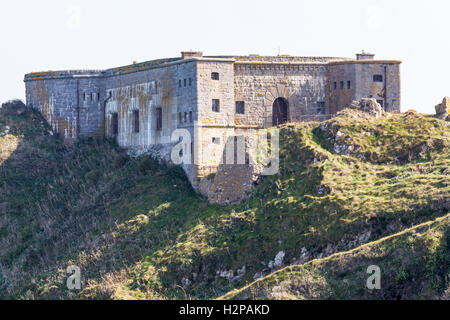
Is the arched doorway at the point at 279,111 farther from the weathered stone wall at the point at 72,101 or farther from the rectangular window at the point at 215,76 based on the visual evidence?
the weathered stone wall at the point at 72,101

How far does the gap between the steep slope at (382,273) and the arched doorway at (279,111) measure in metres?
16.6

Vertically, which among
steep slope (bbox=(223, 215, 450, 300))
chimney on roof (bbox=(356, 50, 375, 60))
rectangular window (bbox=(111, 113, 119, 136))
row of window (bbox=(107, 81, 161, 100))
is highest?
chimney on roof (bbox=(356, 50, 375, 60))

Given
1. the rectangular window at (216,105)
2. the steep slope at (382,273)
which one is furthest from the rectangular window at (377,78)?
the steep slope at (382,273)

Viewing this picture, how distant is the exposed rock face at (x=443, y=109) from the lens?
53219 mm

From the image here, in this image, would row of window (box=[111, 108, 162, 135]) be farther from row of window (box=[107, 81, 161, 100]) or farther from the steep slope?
the steep slope

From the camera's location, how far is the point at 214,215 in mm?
48469

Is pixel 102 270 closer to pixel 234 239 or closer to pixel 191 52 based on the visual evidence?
pixel 234 239

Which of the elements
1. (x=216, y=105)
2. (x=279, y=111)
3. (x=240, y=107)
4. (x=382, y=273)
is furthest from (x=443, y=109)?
(x=382, y=273)

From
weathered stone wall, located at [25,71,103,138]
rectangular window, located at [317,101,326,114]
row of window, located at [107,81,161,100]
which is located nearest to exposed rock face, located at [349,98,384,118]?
rectangular window, located at [317,101,326,114]

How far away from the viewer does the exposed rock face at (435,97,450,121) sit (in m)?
53.2

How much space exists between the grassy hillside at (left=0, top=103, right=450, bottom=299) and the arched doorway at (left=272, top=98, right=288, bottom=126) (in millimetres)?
3832

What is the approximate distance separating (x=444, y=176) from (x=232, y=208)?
32.9ft
